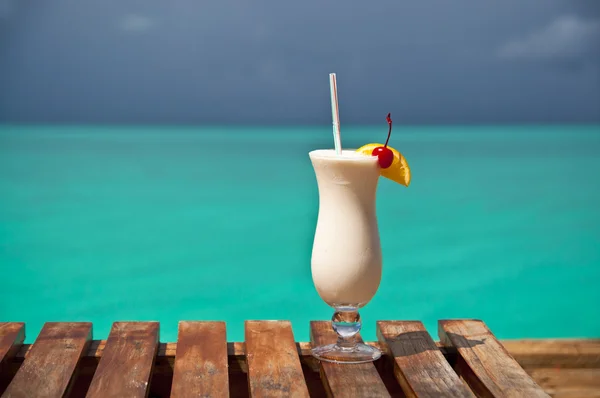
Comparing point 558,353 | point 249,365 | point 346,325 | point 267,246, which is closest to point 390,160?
point 346,325

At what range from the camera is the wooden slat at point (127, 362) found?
3.77 feet

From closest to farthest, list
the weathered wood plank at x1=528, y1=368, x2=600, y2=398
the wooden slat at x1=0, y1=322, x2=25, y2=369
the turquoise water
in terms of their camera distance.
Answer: the wooden slat at x1=0, y1=322, x2=25, y2=369, the weathered wood plank at x1=528, y1=368, x2=600, y2=398, the turquoise water

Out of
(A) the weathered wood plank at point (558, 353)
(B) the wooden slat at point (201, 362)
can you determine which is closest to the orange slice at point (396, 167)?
(B) the wooden slat at point (201, 362)

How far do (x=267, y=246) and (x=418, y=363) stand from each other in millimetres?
5245

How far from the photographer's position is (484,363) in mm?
1307

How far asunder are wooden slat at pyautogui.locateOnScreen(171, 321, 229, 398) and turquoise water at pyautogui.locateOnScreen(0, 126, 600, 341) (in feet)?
10.1

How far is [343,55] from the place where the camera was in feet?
80.2

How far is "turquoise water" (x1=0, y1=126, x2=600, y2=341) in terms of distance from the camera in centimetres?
507

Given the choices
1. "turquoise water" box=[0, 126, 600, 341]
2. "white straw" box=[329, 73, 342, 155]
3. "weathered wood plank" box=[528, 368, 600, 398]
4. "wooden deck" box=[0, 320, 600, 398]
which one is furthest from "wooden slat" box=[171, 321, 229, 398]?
"turquoise water" box=[0, 126, 600, 341]

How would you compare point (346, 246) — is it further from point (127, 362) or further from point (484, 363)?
point (127, 362)

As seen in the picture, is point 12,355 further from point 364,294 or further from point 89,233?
point 89,233

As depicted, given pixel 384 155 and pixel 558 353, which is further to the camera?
pixel 558 353

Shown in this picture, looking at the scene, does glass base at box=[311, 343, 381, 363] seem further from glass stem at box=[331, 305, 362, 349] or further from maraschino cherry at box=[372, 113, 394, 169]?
maraschino cherry at box=[372, 113, 394, 169]


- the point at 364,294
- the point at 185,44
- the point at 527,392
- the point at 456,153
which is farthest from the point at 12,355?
the point at 185,44
